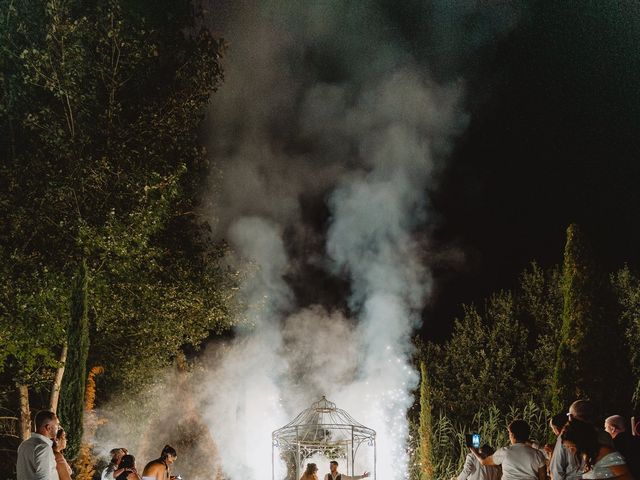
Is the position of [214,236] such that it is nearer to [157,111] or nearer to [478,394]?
[157,111]

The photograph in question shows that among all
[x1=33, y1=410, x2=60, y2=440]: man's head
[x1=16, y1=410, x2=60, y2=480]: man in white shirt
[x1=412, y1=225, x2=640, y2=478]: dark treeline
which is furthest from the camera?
[x1=412, y1=225, x2=640, y2=478]: dark treeline

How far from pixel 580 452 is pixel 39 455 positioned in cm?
480

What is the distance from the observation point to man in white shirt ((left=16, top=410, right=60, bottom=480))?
5750 millimetres

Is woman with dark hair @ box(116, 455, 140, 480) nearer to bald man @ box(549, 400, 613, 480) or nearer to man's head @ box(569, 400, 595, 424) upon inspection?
bald man @ box(549, 400, 613, 480)

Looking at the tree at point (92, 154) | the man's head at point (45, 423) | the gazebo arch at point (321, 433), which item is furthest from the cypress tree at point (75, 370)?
the man's head at point (45, 423)

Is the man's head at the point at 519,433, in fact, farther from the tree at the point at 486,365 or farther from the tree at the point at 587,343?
the tree at the point at 486,365

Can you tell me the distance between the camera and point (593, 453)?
4.31 meters

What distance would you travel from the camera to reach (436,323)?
2906 cm

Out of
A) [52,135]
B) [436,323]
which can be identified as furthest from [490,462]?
[436,323]

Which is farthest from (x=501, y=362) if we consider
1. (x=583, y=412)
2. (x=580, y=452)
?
(x=580, y=452)

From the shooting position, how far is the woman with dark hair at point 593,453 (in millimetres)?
4137

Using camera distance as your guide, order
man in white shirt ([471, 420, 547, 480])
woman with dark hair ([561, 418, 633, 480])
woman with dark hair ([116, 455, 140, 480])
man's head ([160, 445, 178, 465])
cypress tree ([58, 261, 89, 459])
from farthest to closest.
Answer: cypress tree ([58, 261, 89, 459])
man's head ([160, 445, 178, 465])
woman with dark hair ([116, 455, 140, 480])
man in white shirt ([471, 420, 547, 480])
woman with dark hair ([561, 418, 633, 480])

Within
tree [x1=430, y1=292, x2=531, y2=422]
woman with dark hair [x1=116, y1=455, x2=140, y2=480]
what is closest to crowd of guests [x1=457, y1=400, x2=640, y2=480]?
woman with dark hair [x1=116, y1=455, x2=140, y2=480]

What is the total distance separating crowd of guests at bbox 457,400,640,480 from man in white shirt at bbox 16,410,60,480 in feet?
15.2
